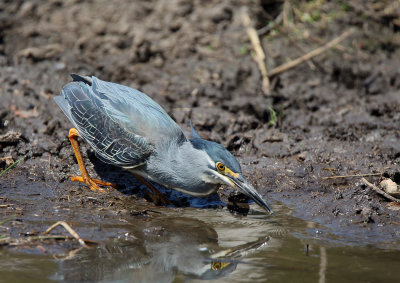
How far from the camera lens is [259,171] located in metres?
6.93

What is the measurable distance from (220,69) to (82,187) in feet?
11.5

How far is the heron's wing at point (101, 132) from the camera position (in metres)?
6.14

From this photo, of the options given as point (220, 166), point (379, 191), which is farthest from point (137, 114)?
point (379, 191)

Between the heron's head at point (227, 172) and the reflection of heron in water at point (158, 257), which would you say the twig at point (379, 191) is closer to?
the heron's head at point (227, 172)

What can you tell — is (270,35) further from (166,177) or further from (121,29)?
(166,177)

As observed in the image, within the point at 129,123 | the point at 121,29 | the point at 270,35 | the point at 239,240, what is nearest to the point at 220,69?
the point at 270,35

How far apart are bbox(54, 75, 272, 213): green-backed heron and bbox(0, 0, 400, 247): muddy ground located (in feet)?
1.48

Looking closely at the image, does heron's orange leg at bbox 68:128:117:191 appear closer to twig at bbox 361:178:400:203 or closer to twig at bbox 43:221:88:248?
twig at bbox 43:221:88:248

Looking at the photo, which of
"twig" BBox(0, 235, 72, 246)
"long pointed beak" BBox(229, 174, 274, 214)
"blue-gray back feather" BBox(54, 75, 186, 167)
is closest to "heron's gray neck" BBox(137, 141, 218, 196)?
"blue-gray back feather" BBox(54, 75, 186, 167)

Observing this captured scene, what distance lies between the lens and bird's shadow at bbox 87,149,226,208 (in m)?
6.42

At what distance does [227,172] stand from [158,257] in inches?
50.6

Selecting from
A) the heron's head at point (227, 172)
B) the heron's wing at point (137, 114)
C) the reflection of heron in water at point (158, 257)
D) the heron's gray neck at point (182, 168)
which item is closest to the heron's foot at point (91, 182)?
the heron's gray neck at point (182, 168)

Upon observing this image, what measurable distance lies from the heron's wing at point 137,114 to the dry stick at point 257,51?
9.08 feet

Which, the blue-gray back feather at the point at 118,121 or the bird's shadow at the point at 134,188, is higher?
the blue-gray back feather at the point at 118,121
